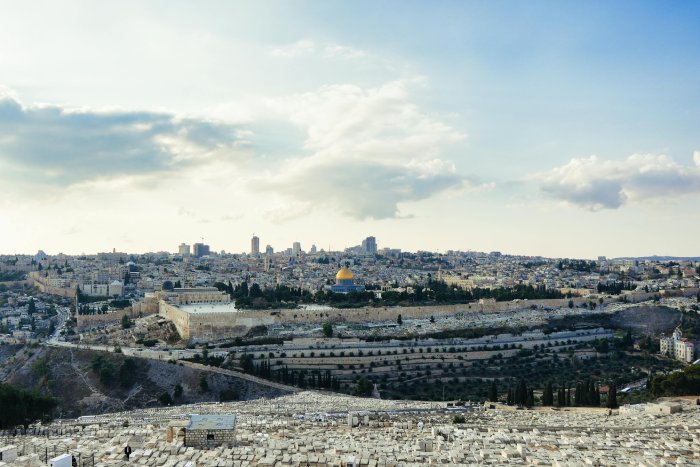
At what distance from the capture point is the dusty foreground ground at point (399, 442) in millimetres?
11156

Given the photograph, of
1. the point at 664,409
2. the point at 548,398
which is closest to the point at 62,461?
the point at 664,409

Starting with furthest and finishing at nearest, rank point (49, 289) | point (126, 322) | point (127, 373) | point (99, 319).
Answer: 1. point (49, 289)
2. point (99, 319)
3. point (126, 322)
4. point (127, 373)

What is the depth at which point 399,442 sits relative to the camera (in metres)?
12.9

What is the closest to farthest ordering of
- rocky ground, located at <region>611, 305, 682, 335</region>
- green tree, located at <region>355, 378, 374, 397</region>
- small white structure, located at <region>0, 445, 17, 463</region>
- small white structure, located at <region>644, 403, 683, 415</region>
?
small white structure, located at <region>0, 445, 17, 463</region> → small white structure, located at <region>644, 403, 683, 415</region> → green tree, located at <region>355, 378, 374, 397</region> → rocky ground, located at <region>611, 305, 682, 335</region>

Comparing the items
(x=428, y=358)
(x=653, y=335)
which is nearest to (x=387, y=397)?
(x=428, y=358)

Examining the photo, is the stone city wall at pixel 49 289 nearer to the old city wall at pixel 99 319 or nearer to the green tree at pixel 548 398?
the old city wall at pixel 99 319

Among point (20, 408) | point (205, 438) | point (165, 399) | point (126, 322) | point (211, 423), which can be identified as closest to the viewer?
point (205, 438)

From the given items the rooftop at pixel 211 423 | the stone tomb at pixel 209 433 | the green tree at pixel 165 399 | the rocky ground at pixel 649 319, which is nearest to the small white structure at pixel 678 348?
the rocky ground at pixel 649 319

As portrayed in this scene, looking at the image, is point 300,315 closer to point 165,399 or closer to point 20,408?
point 165,399

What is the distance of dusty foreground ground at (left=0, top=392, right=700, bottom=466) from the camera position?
1116cm

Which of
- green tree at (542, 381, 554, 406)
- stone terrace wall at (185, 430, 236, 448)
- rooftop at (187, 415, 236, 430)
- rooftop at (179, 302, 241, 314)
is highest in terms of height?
rooftop at (179, 302, 241, 314)

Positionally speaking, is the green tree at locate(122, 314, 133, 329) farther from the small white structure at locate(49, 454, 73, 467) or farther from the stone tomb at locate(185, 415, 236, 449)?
the small white structure at locate(49, 454, 73, 467)

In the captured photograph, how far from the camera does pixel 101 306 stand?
50531 millimetres

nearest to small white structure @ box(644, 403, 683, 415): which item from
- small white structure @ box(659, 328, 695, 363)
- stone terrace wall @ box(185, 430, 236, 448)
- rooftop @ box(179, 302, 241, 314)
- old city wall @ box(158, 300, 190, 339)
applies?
stone terrace wall @ box(185, 430, 236, 448)
